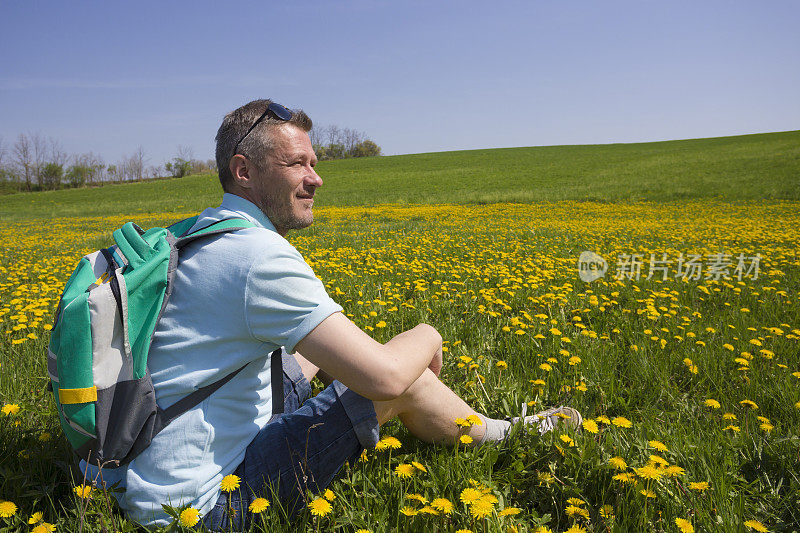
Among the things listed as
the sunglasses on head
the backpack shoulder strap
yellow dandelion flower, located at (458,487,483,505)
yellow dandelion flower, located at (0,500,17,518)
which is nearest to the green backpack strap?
the backpack shoulder strap

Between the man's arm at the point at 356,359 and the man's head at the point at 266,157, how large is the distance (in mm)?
593

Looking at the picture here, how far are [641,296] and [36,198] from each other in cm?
5103

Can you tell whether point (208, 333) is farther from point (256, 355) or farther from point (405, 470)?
point (405, 470)

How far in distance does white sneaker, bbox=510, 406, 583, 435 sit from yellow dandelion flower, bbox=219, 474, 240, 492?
1.25 metres

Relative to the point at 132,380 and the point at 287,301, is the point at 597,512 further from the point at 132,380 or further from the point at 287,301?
the point at 132,380

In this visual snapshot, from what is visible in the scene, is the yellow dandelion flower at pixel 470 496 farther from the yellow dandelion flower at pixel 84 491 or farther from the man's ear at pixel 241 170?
the man's ear at pixel 241 170

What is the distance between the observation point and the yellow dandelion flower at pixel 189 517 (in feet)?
4.30

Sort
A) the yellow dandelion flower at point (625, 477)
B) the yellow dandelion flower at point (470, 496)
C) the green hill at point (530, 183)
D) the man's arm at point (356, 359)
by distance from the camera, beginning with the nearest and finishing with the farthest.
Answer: the man's arm at point (356, 359), the yellow dandelion flower at point (470, 496), the yellow dandelion flower at point (625, 477), the green hill at point (530, 183)

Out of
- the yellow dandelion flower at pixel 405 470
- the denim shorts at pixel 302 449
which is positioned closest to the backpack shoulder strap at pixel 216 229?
the denim shorts at pixel 302 449

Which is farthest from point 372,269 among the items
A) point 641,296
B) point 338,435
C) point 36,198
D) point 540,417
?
point 36,198

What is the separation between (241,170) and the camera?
1.67 metres

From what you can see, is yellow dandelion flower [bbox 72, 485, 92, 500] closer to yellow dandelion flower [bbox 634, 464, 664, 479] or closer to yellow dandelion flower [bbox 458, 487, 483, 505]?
yellow dandelion flower [bbox 458, 487, 483, 505]

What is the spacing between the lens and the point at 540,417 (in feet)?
7.21

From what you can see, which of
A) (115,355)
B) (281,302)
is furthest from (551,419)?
(115,355)
